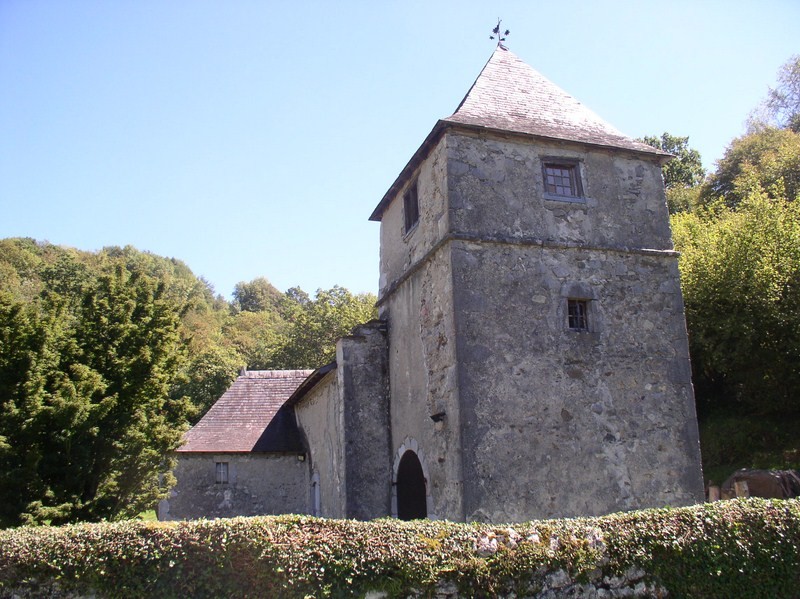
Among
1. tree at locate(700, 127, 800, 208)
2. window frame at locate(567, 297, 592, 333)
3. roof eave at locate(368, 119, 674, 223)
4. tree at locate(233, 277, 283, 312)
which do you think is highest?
tree at locate(233, 277, 283, 312)

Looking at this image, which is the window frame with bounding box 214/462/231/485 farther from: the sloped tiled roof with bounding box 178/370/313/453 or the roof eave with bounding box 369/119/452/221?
the roof eave with bounding box 369/119/452/221

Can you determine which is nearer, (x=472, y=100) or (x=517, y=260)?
(x=517, y=260)

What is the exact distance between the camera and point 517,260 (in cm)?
1120

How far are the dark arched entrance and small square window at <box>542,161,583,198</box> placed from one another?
5796mm

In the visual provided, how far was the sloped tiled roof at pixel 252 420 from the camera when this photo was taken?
19047 mm

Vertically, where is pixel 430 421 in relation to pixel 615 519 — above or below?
above

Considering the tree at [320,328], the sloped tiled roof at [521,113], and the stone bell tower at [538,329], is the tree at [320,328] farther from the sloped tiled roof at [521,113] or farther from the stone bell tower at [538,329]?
the stone bell tower at [538,329]

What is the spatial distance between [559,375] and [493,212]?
9.74 ft

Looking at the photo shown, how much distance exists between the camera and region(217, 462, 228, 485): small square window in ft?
61.5

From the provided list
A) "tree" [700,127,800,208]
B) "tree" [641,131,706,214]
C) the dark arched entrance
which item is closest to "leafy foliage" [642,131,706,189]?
"tree" [641,131,706,214]

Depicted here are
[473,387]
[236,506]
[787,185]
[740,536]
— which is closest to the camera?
[740,536]

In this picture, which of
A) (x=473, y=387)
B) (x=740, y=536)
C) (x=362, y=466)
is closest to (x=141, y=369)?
(x=362, y=466)

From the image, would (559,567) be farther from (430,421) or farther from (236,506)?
(236,506)

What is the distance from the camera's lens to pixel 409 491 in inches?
510
